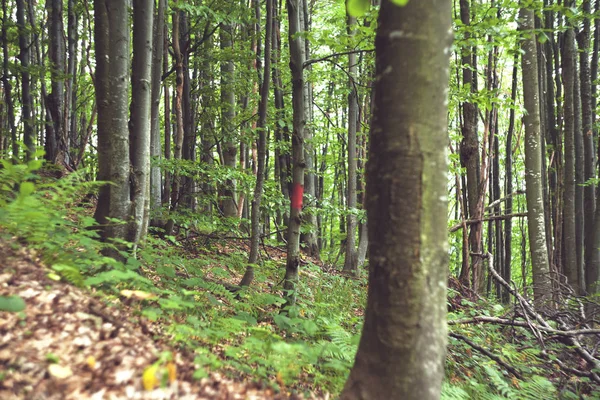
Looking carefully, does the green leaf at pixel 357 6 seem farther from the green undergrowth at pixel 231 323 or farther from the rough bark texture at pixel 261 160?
the rough bark texture at pixel 261 160

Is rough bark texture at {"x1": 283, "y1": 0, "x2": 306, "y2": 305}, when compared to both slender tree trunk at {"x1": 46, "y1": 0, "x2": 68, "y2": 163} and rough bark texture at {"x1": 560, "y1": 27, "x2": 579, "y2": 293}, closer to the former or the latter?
slender tree trunk at {"x1": 46, "y1": 0, "x2": 68, "y2": 163}

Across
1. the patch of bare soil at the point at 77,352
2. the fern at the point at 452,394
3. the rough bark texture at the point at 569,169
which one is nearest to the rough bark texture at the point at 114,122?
the patch of bare soil at the point at 77,352

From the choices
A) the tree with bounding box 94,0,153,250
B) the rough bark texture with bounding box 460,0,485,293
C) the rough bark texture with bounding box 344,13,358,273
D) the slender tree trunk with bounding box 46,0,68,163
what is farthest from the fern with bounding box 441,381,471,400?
the slender tree trunk with bounding box 46,0,68,163

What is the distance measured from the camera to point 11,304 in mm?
1933

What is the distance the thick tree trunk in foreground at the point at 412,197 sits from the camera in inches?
69.1

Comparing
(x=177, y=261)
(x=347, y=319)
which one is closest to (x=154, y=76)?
(x=177, y=261)

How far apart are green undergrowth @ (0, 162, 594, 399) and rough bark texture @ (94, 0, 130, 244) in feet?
0.95

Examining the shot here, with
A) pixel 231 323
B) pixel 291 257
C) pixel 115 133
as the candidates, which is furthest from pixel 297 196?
pixel 115 133

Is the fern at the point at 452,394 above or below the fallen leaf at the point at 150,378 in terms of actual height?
below

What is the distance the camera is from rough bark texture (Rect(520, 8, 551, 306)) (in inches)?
249

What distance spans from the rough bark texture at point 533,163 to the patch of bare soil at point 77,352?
20.0ft

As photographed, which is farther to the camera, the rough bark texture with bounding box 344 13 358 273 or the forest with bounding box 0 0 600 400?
the rough bark texture with bounding box 344 13 358 273

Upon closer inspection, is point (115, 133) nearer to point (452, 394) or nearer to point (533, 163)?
point (452, 394)

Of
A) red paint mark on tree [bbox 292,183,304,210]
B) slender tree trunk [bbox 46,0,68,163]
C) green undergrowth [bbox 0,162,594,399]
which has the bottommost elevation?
green undergrowth [bbox 0,162,594,399]
